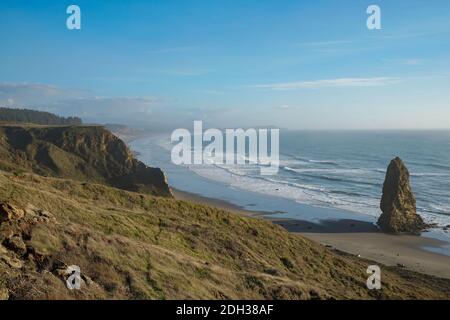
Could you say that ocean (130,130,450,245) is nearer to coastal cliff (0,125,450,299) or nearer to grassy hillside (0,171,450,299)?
coastal cliff (0,125,450,299)

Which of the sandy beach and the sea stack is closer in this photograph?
the sandy beach

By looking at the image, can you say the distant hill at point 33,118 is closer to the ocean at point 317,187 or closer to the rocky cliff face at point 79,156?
the ocean at point 317,187

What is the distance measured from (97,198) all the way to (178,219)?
5507 mm

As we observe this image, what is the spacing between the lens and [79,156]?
6719 cm

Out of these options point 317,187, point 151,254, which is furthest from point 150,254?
point 317,187

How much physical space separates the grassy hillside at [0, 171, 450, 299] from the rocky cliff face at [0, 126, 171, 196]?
33.9 metres

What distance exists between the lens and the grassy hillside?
1390 centimetres

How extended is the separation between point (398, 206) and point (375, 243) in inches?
332

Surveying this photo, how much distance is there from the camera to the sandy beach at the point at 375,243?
36938 mm

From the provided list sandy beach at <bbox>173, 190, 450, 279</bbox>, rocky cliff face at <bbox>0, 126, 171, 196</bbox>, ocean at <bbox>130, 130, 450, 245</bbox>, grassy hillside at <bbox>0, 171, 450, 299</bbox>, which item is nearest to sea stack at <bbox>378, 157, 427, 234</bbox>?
sandy beach at <bbox>173, 190, 450, 279</bbox>

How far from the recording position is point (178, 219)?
2503 cm

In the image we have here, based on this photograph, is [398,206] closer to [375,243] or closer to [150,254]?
[375,243]
